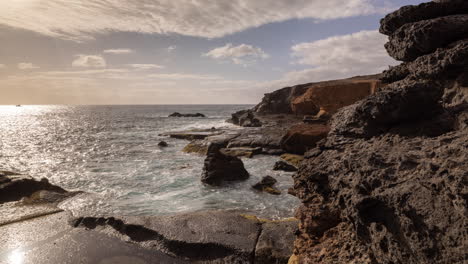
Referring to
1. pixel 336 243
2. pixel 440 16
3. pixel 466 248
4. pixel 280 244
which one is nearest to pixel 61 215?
pixel 280 244

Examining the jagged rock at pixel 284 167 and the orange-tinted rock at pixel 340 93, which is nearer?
the jagged rock at pixel 284 167

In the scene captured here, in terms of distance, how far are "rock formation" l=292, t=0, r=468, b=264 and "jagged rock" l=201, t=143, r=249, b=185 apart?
10413mm

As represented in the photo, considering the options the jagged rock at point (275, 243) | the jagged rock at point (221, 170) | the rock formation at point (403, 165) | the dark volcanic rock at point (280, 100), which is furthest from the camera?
the dark volcanic rock at point (280, 100)

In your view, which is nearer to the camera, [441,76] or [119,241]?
[441,76]

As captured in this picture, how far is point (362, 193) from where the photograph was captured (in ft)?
12.4

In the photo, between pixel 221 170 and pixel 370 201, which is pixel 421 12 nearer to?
pixel 370 201

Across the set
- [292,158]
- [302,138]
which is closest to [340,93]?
[302,138]

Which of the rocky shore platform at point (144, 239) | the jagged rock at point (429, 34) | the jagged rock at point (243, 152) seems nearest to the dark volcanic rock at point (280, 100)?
the jagged rock at point (243, 152)

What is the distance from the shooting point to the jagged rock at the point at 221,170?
1577 cm

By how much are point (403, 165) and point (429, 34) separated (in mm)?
3477

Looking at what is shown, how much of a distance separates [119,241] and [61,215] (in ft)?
13.1

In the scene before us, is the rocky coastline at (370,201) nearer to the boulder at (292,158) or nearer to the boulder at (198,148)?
the boulder at (292,158)

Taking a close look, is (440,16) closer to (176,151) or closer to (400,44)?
(400,44)

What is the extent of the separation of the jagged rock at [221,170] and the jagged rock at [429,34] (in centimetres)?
1176
